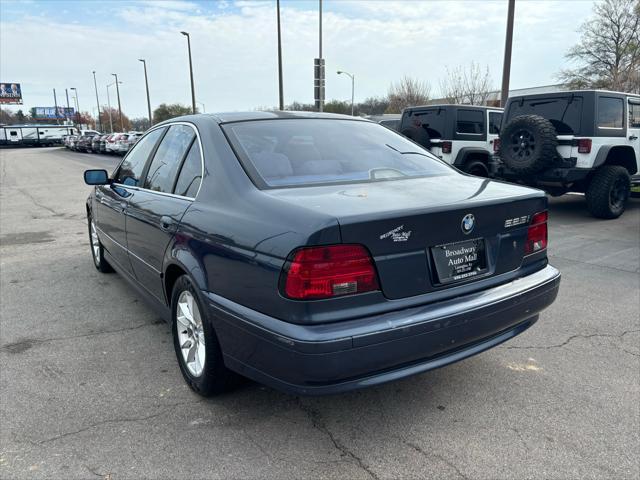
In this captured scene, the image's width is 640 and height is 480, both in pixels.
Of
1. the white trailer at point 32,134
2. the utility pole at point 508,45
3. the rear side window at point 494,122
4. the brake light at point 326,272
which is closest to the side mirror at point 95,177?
the brake light at point 326,272

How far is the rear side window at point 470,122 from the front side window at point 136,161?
775cm

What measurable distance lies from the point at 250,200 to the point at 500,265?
139 centimetres

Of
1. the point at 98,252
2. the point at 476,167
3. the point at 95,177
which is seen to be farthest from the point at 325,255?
the point at 476,167

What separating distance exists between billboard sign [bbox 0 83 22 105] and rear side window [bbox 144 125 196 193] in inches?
3774

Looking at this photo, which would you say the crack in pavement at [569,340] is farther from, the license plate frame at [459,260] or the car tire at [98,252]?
the car tire at [98,252]

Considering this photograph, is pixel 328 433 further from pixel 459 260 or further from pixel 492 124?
pixel 492 124

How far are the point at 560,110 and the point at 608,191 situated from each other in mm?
1582

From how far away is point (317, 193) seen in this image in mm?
2545

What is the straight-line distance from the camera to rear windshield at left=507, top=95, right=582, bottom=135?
27.5 ft

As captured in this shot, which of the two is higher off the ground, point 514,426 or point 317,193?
point 317,193

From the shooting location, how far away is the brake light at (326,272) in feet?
7.02

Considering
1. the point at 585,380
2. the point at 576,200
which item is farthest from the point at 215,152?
the point at 576,200

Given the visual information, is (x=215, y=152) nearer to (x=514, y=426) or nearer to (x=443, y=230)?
(x=443, y=230)

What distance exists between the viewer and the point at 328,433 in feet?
8.67
